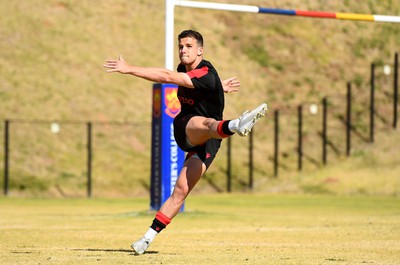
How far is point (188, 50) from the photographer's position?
11688 millimetres

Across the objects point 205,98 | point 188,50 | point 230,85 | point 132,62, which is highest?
point 132,62

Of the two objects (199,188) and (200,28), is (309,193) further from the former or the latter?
(200,28)

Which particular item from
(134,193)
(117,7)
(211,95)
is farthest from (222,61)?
(211,95)

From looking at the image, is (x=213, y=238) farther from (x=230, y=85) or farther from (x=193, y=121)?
(x=193, y=121)

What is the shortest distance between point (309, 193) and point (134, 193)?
6.25m

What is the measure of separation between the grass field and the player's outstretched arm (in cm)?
185

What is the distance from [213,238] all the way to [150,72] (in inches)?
175

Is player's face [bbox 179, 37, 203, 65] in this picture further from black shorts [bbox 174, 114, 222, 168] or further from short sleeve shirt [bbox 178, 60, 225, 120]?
black shorts [bbox 174, 114, 222, 168]

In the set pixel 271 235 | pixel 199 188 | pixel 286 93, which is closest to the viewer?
pixel 271 235

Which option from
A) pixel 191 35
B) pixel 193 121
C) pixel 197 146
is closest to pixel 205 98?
pixel 193 121

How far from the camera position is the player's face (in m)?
11.7

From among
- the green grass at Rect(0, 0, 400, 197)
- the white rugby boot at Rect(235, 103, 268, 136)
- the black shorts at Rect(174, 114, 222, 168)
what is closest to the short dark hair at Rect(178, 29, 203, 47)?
the black shorts at Rect(174, 114, 222, 168)

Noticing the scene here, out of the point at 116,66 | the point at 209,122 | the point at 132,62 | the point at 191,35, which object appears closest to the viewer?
the point at 116,66

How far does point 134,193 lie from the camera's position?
125 ft
